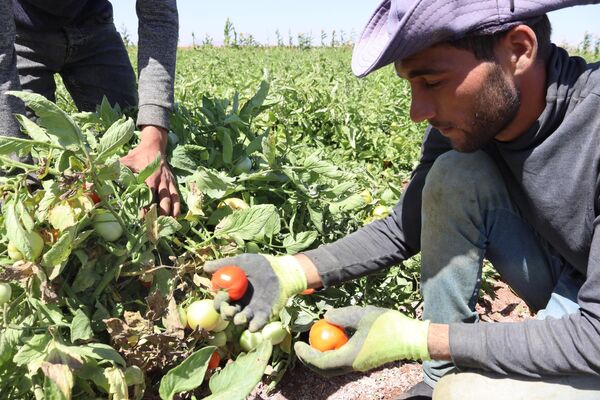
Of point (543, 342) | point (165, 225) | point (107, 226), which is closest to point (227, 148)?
point (165, 225)

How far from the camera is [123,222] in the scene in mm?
1521

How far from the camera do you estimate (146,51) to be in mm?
2010

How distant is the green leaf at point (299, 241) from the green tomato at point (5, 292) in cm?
77

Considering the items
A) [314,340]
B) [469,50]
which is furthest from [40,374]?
[469,50]

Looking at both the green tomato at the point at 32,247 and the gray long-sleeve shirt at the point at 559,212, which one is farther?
the green tomato at the point at 32,247

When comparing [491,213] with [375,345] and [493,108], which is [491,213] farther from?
[375,345]

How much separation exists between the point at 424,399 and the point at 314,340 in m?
0.42

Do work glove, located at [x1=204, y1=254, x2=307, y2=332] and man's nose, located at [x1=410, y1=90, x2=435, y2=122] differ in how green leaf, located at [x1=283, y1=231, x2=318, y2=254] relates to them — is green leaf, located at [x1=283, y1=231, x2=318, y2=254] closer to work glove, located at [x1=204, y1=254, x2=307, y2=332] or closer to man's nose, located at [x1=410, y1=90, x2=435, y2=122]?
work glove, located at [x1=204, y1=254, x2=307, y2=332]

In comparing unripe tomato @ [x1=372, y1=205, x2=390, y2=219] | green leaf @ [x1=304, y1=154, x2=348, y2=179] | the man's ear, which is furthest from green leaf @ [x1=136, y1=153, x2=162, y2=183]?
unripe tomato @ [x1=372, y1=205, x2=390, y2=219]

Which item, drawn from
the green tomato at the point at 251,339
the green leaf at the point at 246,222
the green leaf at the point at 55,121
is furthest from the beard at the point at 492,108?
the green leaf at the point at 55,121

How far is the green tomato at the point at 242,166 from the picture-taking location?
1.98 meters

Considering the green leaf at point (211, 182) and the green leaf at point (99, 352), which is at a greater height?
the green leaf at point (211, 182)

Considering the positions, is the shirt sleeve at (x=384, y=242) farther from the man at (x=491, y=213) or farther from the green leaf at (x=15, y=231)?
the green leaf at (x=15, y=231)

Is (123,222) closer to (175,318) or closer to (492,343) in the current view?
(175,318)
